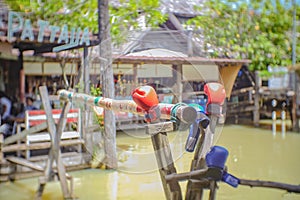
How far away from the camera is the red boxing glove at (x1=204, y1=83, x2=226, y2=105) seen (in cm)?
89

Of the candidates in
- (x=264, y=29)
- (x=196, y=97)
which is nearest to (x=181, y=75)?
(x=196, y=97)

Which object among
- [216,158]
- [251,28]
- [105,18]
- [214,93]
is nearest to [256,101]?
[251,28]

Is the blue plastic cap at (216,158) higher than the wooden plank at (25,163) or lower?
higher

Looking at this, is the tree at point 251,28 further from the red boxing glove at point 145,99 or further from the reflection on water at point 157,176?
the red boxing glove at point 145,99

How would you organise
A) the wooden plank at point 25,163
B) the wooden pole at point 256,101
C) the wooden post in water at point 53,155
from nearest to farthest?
the wooden pole at point 256,101, the wooden post in water at point 53,155, the wooden plank at point 25,163

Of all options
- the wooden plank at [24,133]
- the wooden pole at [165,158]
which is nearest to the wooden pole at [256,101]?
the wooden pole at [165,158]

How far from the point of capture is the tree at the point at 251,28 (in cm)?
169

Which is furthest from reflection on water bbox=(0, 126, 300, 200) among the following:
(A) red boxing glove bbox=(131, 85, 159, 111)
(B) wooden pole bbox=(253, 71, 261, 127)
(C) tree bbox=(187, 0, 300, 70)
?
(C) tree bbox=(187, 0, 300, 70)

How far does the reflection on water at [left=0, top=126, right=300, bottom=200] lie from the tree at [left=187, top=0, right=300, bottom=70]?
41 cm

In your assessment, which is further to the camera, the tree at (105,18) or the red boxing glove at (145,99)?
the tree at (105,18)

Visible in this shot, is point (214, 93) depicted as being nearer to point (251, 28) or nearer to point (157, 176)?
point (157, 176)

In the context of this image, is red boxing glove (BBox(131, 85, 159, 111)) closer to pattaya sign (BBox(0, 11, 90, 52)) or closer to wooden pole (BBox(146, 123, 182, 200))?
wooden pole (BBox(146, 123, 182, 200))

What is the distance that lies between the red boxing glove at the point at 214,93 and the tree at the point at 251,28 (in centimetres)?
69

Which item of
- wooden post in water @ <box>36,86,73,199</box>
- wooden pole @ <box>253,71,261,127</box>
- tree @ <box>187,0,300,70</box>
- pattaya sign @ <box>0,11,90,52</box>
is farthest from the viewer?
pattaya sign @ <box>0,11,90,52</box>
